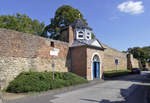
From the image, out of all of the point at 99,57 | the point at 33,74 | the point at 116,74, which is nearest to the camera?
the point at 33,74

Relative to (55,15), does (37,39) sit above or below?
below

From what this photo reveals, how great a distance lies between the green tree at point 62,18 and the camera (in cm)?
2803

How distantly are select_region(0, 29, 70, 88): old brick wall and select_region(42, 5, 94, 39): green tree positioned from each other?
578 inches

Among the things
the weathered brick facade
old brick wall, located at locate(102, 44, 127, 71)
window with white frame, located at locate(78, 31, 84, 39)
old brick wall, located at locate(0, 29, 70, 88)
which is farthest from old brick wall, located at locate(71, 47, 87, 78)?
old brick wall, located at locate(102, 44, 127, 71)

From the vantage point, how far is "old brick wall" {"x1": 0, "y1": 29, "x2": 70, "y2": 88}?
9.88m

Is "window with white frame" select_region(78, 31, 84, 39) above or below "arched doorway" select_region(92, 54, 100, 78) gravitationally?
above

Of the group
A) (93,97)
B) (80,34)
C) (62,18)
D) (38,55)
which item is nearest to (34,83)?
(38,55)

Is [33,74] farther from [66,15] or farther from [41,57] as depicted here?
[66,15]

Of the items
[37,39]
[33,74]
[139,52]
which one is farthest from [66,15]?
[139,52]

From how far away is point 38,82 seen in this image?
9.30 metres

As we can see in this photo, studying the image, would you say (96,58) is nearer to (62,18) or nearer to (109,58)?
(109,58)

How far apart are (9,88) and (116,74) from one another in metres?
17.0

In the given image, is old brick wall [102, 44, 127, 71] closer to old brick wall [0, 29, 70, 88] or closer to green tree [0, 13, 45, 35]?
old brick wall [0, 29, 70, 88]

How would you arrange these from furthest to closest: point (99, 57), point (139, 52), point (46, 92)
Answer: point (139, 52) < point (99, 57) < point (46, 92)
